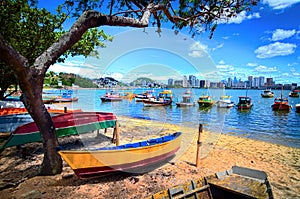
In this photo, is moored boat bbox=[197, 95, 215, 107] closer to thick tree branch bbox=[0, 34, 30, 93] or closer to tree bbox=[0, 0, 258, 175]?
tree bbox=[0, 0, 258, 175]

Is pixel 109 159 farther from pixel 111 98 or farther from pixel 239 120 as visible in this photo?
pixel 111 98

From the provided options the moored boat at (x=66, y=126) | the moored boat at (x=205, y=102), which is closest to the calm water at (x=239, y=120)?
the moored boat at (x=205, y=102)

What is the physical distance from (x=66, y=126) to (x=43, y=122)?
126 inches

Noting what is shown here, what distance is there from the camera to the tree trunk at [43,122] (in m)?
4.65

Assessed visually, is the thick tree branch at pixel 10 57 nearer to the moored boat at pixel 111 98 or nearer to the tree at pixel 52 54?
the tree at pixel 52 54

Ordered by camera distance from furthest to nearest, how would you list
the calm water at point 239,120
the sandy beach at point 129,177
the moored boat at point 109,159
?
1. the calm water at point 239,120
2. the moored boat at point 109,159
3. the sandy beach at point 129,177

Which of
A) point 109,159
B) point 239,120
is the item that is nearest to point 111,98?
point 239,120

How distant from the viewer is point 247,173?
515 centimetres

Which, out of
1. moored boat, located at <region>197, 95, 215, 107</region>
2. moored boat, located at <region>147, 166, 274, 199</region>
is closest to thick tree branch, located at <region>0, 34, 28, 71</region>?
moored boat, located at <region>147, 166, 274, 199</region>

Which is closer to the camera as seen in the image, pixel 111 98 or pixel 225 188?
pixel 225 188

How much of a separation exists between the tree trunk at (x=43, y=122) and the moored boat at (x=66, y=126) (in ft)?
7.65

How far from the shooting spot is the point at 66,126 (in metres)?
8.07

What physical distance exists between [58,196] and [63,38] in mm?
3843

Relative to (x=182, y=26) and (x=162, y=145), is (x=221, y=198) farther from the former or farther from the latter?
(x=182, y=26)
